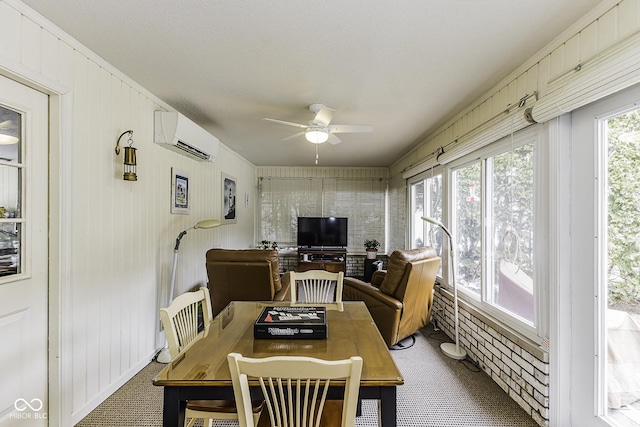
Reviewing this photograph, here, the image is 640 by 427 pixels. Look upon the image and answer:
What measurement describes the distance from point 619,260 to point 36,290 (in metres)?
3.26

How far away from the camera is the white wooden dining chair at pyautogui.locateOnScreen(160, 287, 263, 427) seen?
1361 millimetres

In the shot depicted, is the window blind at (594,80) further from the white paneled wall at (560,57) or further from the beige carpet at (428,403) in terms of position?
the beige carpet at (428,403)

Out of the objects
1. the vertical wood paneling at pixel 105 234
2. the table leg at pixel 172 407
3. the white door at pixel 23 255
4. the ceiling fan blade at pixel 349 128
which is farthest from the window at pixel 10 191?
the ceiling fan blade at pixel 349 128

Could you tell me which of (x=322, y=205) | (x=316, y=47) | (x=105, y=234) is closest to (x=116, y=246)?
(x=105, y=234)

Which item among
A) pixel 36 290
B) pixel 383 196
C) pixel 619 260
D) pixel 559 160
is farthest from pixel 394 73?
pixel 383 196

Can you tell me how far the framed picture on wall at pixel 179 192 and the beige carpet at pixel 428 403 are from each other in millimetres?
1522

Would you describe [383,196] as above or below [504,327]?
above

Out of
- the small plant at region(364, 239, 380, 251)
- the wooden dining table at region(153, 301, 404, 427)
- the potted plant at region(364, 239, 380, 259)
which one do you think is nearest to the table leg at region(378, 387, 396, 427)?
the wooden dining table at region(153, 301, 404, 427)

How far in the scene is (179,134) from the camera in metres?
2.68

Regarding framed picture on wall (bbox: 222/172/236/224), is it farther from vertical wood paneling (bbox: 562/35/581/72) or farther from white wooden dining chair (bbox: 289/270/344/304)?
vertical wood paneling (bbox: 562/35/581/72)

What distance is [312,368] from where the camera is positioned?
909mm

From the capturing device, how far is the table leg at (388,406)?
1.08 metres

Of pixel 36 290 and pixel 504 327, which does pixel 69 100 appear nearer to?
pixel 36 290

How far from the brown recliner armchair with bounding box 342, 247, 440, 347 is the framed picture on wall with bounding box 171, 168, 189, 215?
2.16 metres
